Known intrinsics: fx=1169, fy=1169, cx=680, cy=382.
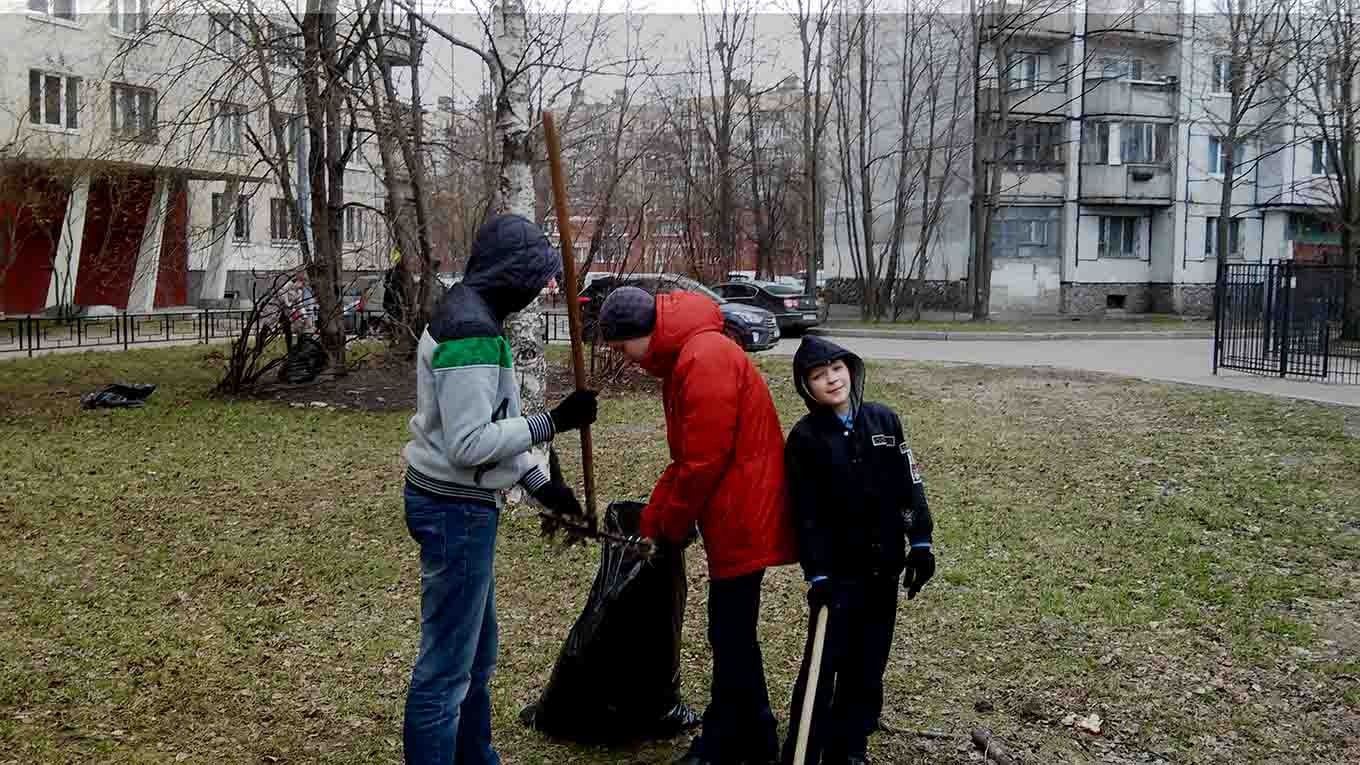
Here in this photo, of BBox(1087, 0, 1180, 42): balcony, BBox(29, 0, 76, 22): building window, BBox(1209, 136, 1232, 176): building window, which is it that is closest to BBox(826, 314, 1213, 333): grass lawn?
BBox(1209, 136, 1232, 176): building window

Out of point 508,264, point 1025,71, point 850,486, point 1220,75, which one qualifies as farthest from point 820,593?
point 1220,75

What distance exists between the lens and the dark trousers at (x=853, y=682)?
3.84 meters

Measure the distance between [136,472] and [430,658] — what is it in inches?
263

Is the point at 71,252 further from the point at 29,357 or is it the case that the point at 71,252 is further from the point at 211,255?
the point at 29,357

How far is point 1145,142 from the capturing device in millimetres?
37688

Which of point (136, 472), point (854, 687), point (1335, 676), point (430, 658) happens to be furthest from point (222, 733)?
point (136, 472)

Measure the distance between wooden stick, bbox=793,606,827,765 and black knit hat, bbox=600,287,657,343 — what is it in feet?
3.42

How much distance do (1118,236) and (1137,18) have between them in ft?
22.5

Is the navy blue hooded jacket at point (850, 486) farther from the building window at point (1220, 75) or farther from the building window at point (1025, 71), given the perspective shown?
the building window at point (1220, 75)

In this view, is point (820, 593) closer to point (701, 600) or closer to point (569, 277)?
point (569, 277)

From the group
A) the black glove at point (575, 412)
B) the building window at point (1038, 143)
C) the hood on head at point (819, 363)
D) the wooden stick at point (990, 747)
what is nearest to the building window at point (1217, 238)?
the building window at point (1038, 143)

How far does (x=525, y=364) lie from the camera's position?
7020mm

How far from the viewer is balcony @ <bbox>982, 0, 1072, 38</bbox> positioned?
3142 cm

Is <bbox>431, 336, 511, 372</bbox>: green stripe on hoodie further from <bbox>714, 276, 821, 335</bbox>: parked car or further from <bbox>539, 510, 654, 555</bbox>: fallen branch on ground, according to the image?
<bbox>714, 276, 821, 335</bbox>: parked car
